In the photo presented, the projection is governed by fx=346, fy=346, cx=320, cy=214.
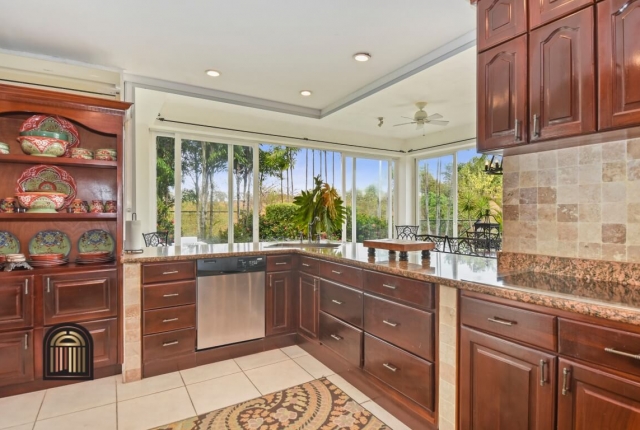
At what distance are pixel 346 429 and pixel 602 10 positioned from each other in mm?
2457

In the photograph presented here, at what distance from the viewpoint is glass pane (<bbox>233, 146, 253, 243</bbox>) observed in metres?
5.55

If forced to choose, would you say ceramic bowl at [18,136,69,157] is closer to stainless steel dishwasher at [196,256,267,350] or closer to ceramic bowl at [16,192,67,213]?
ceramic bowl at [16,192,67,213]

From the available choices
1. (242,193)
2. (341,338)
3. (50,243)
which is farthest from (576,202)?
(242,193)

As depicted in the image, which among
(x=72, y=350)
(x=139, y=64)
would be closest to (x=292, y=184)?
(x=139, y=64)

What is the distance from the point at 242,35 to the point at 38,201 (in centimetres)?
205

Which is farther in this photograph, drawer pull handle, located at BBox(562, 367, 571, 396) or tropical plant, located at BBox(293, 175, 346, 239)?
tropical plant, located at BBox(293, 175, 346, 239)

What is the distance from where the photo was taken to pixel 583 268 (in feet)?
5.96

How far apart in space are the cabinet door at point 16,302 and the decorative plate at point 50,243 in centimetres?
38

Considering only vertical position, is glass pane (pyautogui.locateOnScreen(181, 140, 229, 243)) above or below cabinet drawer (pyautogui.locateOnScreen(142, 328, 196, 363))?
above

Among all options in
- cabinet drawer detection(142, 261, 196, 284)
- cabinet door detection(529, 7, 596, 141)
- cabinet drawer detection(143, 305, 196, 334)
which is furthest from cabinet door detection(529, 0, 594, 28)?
cabinet drawer detection(143, 305, 196, 334)

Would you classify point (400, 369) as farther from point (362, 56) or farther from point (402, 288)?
point (362, 56)

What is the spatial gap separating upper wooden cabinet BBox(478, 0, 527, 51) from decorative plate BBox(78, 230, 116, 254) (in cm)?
318

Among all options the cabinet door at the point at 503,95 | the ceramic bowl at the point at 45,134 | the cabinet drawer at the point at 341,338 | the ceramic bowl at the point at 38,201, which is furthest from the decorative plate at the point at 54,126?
the cabinet door at the point at 503,95

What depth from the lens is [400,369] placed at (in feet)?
6.81
